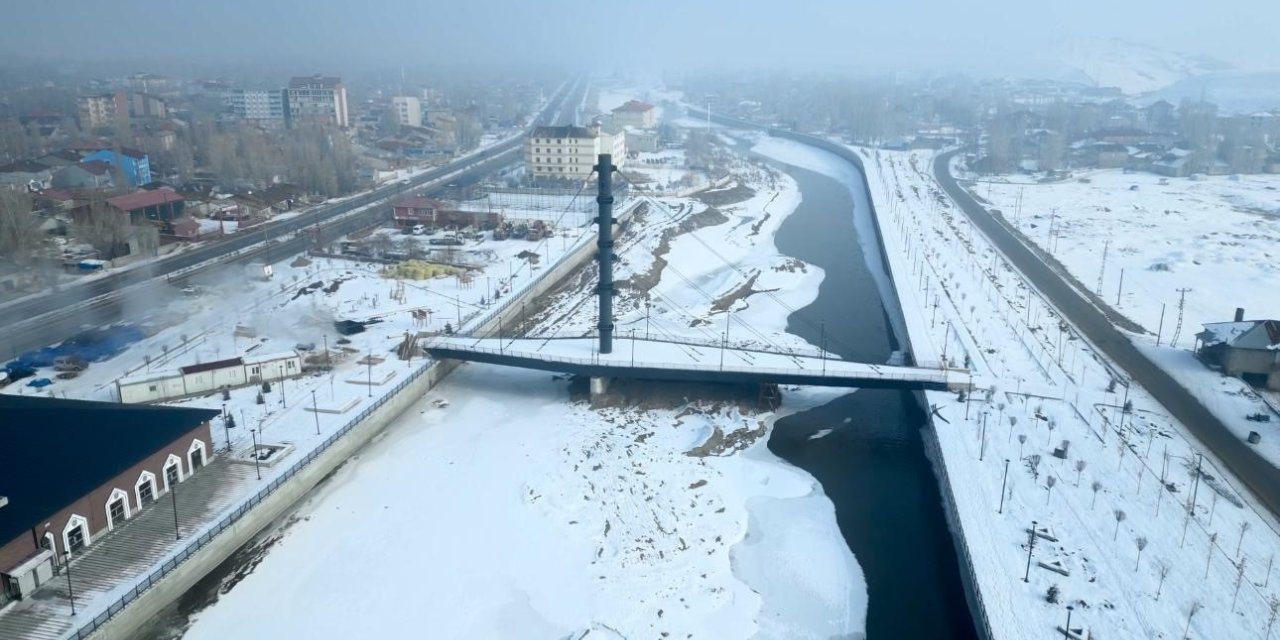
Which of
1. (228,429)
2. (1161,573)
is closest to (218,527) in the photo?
(228,429)

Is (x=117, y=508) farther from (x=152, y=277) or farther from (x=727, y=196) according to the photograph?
(x=727, y=196)

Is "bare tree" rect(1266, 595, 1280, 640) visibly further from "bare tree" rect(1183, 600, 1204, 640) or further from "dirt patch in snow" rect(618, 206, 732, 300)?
"dirt patch in snow" rect(618, 206, 732, 300)

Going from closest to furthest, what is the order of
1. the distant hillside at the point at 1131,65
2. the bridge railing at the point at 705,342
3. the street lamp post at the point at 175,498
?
the street lamp post at the point at 175,498 → the bridge railing at the point at 705,342 → the distant hillside at the point at 1131,65

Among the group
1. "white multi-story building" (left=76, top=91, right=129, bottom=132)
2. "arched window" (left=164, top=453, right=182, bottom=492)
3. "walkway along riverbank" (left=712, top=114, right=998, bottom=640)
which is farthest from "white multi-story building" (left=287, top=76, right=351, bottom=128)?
"arched window" (left=164, top=453, right=182, bottom=492)

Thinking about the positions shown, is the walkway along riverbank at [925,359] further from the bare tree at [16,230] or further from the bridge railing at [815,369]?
the bare tree at [16,230]

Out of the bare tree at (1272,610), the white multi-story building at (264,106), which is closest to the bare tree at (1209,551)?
the bare tree at (1272,610)

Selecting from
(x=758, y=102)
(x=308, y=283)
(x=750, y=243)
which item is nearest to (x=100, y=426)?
(x=308, y=283)
